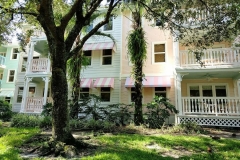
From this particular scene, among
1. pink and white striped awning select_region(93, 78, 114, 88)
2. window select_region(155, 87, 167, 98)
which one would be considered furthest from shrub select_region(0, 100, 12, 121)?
window select_region(155, 87, 167, 98)

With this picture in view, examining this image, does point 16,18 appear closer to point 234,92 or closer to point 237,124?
point 237,124

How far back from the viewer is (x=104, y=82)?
47.8ft

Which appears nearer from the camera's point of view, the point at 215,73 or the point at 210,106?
the point at 210,106

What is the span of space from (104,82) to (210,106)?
321 inches

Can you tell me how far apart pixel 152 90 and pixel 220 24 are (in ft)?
26.3

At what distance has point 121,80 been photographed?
1511cm

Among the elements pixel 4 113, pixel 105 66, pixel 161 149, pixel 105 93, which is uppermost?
pixel 105 66

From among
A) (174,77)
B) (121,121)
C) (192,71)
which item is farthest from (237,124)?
(121,121)

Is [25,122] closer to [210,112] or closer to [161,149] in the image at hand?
[161,149]

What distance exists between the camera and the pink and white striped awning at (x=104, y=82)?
46.7 ft

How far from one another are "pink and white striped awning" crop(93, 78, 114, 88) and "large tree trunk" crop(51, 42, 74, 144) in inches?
327

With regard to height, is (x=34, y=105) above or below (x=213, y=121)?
above

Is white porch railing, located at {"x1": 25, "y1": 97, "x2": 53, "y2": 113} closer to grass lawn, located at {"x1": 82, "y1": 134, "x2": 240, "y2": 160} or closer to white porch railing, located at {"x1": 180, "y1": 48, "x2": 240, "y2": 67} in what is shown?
grass lawn, located at {"x1": 82, "y1": 134, "x2": 240, "y2": 160}

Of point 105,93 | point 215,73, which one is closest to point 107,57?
point 105,93
